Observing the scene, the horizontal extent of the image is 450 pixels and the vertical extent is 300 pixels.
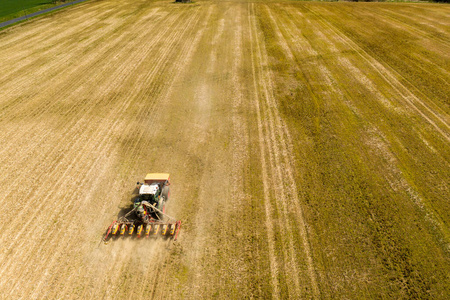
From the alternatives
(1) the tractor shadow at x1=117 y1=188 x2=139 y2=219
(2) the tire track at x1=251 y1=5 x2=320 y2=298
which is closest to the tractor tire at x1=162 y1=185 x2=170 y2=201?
(1) the tractor shadow at x1=117 y1=188 x2=139 y2=219

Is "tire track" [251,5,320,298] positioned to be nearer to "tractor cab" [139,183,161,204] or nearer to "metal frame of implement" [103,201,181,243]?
"metal frame of implement" [103,201,181,243]

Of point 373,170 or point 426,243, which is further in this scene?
point 373,170

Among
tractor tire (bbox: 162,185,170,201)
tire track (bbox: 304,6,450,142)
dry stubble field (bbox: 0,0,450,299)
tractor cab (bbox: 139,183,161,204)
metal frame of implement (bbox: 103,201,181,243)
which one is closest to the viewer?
dry stubble field (bbox: 0,0,450,299)

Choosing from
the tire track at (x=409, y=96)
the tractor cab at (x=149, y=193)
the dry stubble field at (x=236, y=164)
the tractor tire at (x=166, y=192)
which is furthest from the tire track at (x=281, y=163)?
the tire track at (x=409, y=96)

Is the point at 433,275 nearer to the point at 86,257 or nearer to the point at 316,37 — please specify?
the point at 86,257

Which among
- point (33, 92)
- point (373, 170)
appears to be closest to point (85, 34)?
point (33, 92)

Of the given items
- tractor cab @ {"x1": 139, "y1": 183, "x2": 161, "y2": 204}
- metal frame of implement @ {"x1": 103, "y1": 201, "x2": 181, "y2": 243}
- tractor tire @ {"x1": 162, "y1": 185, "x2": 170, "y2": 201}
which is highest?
tractor cab @ {"x1": 139, "y1": 183, "x2": 161, "y2": 204}

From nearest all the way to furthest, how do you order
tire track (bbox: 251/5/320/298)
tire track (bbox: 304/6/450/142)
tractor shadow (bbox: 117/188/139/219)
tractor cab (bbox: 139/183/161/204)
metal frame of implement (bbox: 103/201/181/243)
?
tire track (bbox: 251/5/320/298) < metal frame of implement (bbox: 103/201/181/243) < tractor cab (bbox: 139/183/161/204) < tractor shadow (bbox: 117/188/139/219) < tire track (bbox: 304/6/450/142)

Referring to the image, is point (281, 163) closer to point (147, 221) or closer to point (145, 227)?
point (147, 221)
